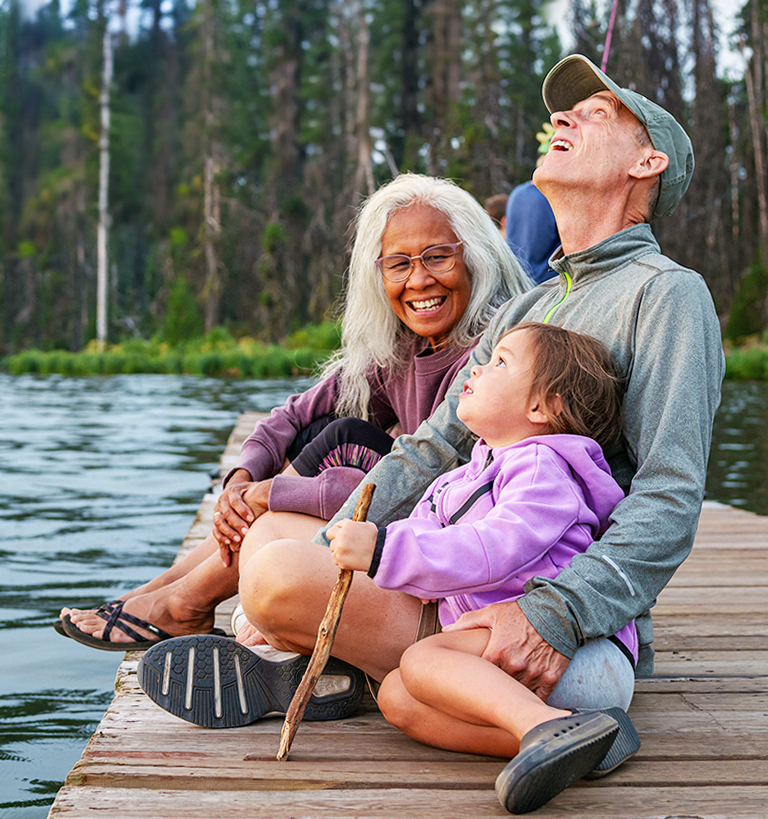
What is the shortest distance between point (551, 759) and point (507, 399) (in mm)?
647

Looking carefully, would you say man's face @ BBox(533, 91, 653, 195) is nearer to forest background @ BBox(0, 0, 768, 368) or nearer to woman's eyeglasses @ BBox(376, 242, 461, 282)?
woman's eyeglasses @ BBox(376, 242, 461, 282)

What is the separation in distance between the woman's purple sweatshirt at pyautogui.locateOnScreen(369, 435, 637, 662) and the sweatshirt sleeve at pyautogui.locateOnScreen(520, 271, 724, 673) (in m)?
0.05

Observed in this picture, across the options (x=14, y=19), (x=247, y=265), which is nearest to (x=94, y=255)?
(x=247, y=265)

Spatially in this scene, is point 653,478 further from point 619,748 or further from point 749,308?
point 749,308

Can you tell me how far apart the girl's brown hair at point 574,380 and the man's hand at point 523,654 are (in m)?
0.36

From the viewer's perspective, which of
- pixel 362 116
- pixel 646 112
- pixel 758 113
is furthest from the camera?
pixel 362 116

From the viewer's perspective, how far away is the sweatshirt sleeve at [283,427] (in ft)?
9.17

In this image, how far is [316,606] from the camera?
1.87 meters

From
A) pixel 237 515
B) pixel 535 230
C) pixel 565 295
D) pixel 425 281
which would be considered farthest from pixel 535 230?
pixel 237 515

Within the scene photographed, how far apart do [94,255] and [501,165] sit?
16.7m

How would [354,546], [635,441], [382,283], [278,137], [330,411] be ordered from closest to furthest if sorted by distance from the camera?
[354,546], [635,441], [382,283], [330,411], [278,137]

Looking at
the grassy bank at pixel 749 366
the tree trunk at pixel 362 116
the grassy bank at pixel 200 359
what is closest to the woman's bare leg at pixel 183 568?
the grassy bank at pixel 749 366

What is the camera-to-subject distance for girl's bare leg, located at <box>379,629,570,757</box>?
63.2 inches

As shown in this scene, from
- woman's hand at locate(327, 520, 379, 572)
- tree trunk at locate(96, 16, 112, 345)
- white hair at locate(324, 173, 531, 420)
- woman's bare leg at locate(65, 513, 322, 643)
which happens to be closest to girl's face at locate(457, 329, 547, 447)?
woman's hand at locate(327, 520, 379, 572)
